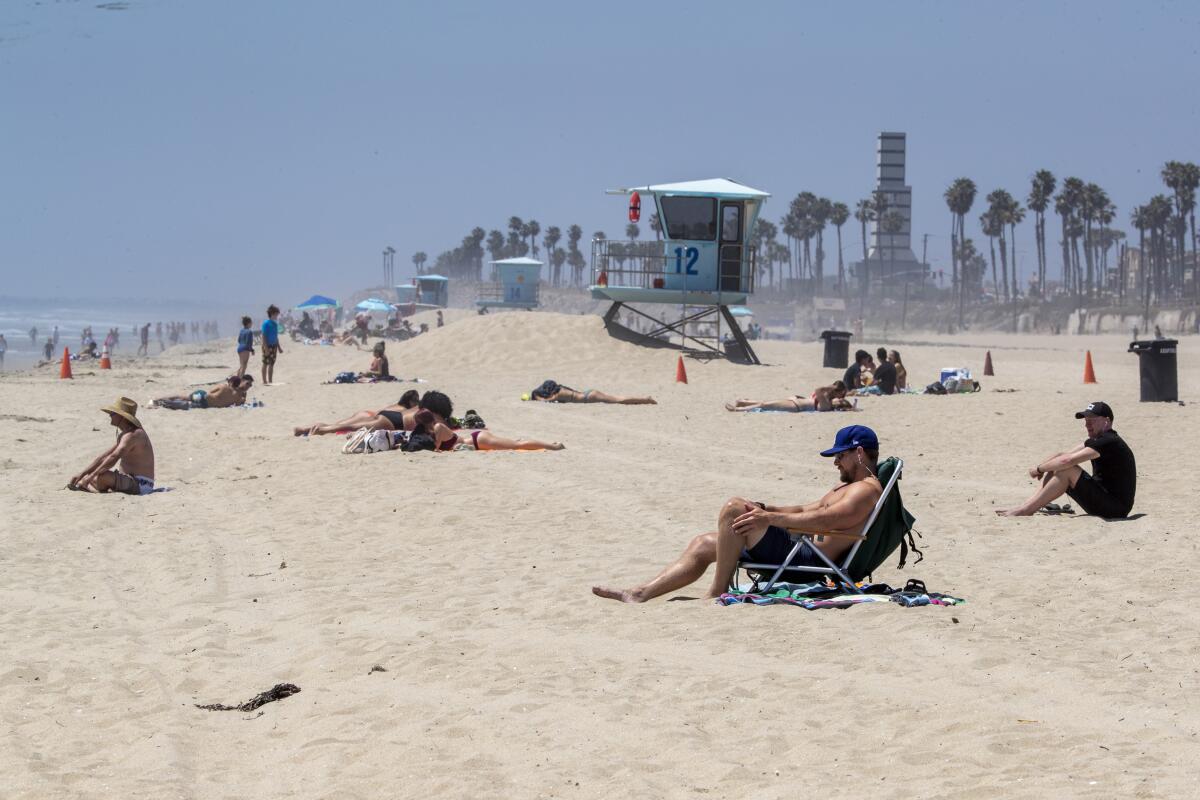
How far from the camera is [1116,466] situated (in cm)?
1012

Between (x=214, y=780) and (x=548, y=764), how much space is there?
124 cm

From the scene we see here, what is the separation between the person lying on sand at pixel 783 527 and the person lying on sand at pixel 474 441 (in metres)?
7.24

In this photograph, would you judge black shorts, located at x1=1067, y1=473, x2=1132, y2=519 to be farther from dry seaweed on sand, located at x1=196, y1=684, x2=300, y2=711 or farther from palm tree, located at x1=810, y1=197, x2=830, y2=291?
palm tree, located at x1=810, y1=197, x2=830, y2=291

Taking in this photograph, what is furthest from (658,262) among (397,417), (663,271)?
(397,417)

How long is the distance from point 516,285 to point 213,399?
51.2m

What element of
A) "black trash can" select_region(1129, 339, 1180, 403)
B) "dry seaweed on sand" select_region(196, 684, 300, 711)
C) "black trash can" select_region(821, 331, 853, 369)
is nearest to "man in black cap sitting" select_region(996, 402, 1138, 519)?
"dry seaweed on sand" select_region(196, 684, 300, 711)

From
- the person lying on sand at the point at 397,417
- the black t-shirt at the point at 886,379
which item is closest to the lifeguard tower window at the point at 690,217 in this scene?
the black t-shirt at the point at 886,379

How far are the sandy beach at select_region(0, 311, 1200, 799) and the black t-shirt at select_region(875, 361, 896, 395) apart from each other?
7.65 metres

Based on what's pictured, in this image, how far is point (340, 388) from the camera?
25.6 meters

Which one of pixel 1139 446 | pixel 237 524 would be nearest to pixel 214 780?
pixel 237 524

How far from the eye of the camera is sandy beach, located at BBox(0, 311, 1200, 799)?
194 inches

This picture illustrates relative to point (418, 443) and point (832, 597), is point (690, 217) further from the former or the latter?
point (832, 597)

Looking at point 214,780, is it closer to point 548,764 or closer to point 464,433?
point 548,764

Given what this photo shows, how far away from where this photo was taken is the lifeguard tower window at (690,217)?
3192 cm
